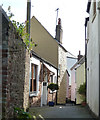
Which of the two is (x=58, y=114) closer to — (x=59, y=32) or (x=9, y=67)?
(x=9, y=67)

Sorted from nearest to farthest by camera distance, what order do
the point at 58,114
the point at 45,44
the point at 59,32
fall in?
the point at 58,114, the point at 45,44, the point at 59,32

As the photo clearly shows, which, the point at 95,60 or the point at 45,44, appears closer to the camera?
the point at 95,60

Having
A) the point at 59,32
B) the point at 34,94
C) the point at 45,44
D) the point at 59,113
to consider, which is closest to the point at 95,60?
the point at 59,113

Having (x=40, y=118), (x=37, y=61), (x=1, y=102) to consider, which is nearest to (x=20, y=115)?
(x=1, y=102)

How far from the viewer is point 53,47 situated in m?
25.2

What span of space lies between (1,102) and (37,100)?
8880mm

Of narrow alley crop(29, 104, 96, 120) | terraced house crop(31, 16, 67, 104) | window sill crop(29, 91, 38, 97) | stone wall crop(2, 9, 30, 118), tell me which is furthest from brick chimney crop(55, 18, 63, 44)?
stone wall crop(2, 9, 30, 118)

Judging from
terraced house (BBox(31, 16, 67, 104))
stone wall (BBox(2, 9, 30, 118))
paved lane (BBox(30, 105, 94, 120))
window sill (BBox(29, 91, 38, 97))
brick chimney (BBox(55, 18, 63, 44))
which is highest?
brick chimney (BBox(55, 18, 63, 44))

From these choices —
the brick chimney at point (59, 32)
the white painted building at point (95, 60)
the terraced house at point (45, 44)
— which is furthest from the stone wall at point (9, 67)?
the brick chimney at point (59, 32)

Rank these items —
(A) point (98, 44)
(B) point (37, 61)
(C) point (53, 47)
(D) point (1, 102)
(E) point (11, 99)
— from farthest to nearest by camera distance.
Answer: (C) point (53, 47)
(B) point (37, 61)
(A) point (98, 44)
(E) point (11, 99)
(D) point (1, 102)

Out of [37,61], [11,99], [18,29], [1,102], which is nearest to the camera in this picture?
[1,102]

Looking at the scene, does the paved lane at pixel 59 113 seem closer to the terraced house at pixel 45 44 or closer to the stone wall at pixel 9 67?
the stone wall at pixel 9 67

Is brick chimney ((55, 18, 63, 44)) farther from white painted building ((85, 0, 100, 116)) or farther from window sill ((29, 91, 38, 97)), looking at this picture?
white painted building ((85, 0, 100, 116))

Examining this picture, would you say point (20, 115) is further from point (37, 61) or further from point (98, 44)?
point (37, 61)
